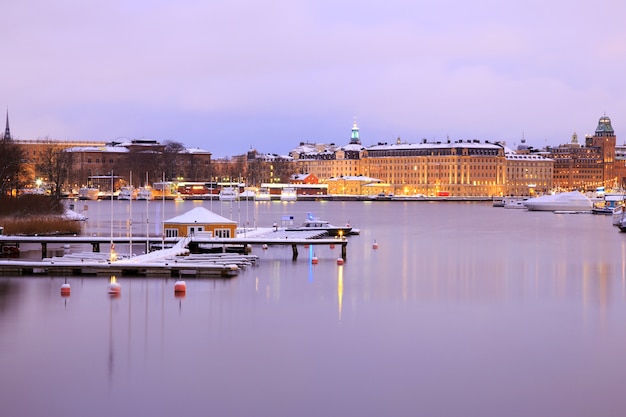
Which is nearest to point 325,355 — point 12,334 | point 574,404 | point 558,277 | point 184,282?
point 574,404

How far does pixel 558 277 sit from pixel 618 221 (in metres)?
35.9

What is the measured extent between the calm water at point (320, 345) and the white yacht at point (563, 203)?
69600mm

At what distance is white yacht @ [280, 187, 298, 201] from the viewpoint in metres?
144

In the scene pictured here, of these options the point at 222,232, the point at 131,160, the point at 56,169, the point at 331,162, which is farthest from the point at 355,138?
the point at 222,232

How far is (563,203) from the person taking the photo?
101 meters

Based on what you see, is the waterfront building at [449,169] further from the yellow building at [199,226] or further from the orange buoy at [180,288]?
the orange buoy at [180,288]

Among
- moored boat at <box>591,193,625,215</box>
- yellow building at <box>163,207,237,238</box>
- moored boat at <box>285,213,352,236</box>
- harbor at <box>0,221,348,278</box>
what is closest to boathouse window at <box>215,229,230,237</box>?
yellow building at <box>163,207,237,238</box>

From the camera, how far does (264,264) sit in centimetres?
3344

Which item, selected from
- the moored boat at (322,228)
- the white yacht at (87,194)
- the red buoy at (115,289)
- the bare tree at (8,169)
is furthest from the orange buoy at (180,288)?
the white yacht at (87,194)

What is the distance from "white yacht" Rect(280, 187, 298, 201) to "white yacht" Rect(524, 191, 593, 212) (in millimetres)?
47620

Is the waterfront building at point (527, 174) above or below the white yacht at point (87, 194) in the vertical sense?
above

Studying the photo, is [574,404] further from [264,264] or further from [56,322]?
[264,264]

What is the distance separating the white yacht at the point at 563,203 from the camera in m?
100

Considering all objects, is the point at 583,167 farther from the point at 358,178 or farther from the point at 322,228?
the point at 322,228
